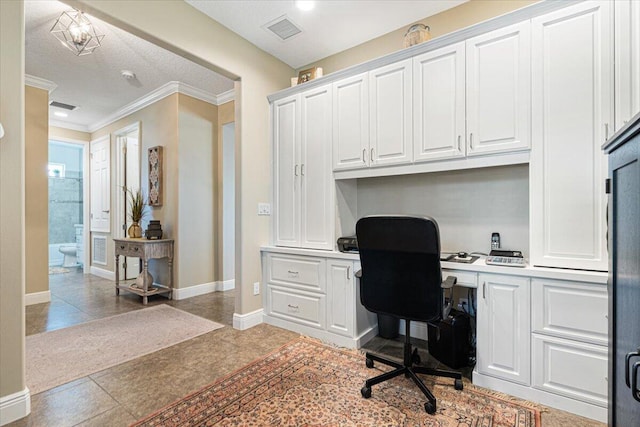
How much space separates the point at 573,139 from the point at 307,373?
2.28m

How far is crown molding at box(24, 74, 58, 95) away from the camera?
3.86 metres

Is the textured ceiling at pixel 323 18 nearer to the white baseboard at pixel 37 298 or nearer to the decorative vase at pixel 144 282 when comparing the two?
the decorative vase at pixel 144 282

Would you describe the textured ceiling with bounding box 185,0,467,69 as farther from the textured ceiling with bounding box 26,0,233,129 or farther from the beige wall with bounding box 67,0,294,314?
the textured ceiling with bounding box 26,0,233,129

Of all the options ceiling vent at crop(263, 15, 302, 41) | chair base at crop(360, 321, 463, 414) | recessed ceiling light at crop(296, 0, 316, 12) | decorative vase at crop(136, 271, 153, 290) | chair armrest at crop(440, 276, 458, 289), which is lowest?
chair base at crop(360, 321, 463, 414)

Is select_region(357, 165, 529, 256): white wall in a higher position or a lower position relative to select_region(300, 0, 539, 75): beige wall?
lower

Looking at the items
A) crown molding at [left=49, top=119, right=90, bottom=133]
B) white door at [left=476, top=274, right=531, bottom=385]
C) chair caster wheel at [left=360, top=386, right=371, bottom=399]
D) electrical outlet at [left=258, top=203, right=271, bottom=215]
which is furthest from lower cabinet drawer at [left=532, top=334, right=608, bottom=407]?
crown molding at [left=49, top=119, right=90, bottom=133]

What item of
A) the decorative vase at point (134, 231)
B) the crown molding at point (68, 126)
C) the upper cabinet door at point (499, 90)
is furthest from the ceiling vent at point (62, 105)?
the upper cabinet door at point (499, 90)

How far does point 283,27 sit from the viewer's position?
285 cm

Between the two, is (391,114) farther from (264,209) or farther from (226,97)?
(226,97)

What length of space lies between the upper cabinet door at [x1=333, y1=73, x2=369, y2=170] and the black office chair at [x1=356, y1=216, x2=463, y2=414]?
3.32 feet

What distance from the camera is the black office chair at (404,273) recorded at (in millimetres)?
1715

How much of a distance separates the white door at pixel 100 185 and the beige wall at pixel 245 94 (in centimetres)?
384

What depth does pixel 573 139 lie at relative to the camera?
5.94ft

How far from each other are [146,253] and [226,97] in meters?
2.52
